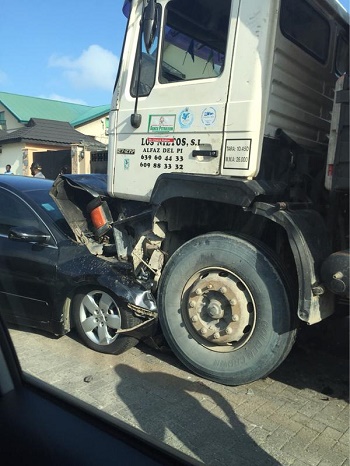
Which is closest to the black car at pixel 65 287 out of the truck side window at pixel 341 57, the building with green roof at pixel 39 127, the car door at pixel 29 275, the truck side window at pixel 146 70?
the car door at pixel 29 275

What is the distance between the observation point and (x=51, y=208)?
161 inches

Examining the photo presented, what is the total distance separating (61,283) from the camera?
366 centimetres

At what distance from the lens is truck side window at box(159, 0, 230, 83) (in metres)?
3.18

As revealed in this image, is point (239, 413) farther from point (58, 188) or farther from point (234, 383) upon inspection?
point (58, 188)

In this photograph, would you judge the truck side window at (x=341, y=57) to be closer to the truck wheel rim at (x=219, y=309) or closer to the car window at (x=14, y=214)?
the truck wheel rim at (x=219, y=309)

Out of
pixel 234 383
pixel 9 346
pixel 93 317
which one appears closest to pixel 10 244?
pixel 93 317

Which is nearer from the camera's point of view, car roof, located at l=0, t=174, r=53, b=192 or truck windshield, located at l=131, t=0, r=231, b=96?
truck windshield, located at l=131, t=0, r=231, b=96

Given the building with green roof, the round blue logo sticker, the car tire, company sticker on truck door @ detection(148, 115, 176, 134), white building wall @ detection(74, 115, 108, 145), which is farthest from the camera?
white building wall @ detection(74, 115, 108, 145)

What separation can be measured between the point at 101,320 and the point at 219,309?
1.12 metres

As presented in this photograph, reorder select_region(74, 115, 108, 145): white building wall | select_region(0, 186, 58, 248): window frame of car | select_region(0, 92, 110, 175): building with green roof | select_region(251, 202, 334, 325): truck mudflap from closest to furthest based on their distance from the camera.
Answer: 1. select_region(251, 202, 334, 325): truck mudflap
2. select_region(0, 186, 58, 248): window frame of car
3. select_region(0, 92, 110, 175): building with green roof
4. select_region(74, 115, 108, 145): white building wall

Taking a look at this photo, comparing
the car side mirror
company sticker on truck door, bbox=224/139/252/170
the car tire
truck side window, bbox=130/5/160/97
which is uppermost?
truck side window, bbox=130/5/160/97

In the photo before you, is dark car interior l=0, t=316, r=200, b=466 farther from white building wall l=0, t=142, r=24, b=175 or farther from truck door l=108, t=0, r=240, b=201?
white building wall l=0, t=142, r=24, b=175

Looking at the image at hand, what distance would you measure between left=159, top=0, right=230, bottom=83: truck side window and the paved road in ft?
7.78

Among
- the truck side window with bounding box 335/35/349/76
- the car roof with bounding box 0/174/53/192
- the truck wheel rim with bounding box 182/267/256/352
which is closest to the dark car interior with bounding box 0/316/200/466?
the truck wheel rim with bounding box 182/267/256/352
